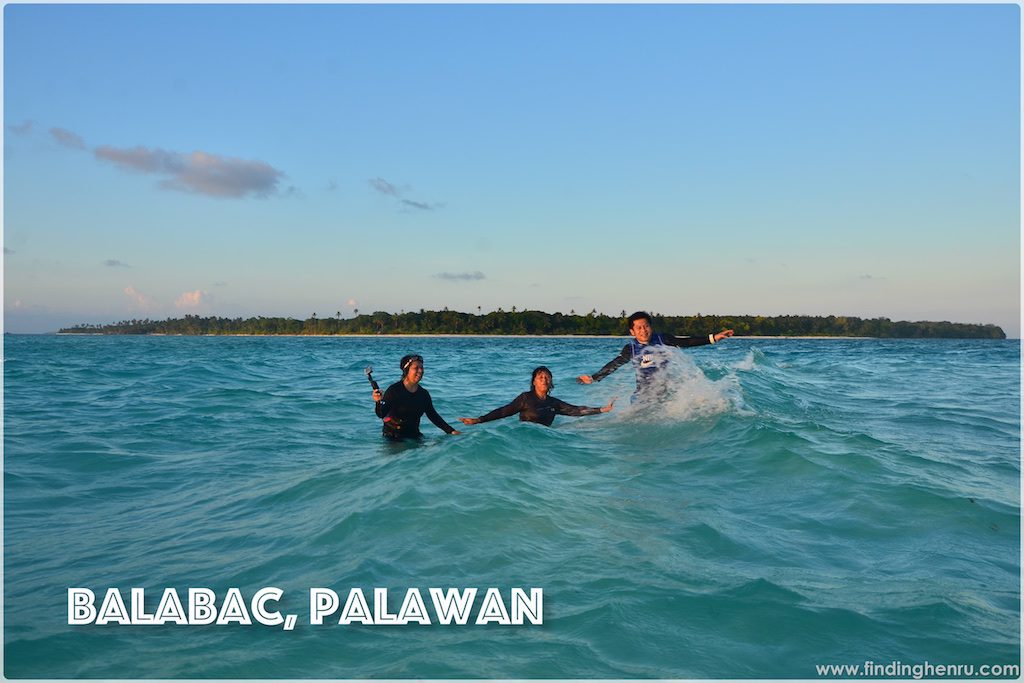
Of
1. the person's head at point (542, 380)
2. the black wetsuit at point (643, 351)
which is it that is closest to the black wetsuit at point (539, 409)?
the person's head at point (542, 380)

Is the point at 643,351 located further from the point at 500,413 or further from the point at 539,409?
the point at 500,413

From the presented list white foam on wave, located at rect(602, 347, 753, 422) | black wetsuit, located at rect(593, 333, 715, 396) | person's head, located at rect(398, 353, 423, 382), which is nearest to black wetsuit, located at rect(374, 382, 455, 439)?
person's head, located at rect(398, 353, 423, 382)

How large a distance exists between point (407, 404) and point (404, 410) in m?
0.12

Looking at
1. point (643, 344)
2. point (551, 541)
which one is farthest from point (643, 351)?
point (551, 541)

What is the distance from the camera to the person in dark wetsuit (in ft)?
40.7

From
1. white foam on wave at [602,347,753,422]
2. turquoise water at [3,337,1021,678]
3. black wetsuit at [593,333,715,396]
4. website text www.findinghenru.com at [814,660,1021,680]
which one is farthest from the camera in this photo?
white foam on wave at [602,347,753,422]

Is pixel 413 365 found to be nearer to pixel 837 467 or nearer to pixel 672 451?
pixel 672 451

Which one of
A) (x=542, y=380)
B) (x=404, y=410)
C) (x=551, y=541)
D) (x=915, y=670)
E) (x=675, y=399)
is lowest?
(x=915, y=670)

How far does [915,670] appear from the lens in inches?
177

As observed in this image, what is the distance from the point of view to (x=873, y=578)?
5816mm

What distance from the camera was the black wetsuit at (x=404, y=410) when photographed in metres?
10.9

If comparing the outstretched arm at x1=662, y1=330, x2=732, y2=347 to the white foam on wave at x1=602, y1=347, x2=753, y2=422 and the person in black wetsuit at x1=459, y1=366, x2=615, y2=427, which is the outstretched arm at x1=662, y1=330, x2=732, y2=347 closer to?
the white foam on wave at x1=602, y1=347, x2=753, y2=422

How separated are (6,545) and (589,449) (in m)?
7.68

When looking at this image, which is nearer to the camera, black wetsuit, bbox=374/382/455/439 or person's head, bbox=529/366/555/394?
black wetsuit, bbox=374/382/455/439
